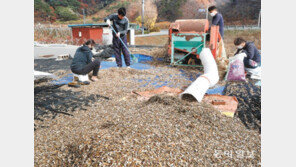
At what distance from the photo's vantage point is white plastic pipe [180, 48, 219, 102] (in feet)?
10.4

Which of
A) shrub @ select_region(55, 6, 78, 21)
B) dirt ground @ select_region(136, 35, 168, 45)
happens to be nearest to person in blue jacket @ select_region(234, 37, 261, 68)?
dirt ground @ select_region(136, 35, 168, 45)

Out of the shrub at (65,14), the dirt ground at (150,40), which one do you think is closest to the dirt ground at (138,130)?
the dirt ground at (150,40)

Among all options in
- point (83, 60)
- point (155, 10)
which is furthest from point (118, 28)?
point (155, 10)

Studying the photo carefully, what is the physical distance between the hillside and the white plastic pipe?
76.2 ft

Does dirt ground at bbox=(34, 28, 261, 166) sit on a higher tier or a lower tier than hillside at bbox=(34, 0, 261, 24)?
lower

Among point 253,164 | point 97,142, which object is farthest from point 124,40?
point 253,164

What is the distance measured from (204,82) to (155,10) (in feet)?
91.6

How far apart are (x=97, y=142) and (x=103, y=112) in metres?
1.00

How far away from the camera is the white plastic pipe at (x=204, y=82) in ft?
10.4

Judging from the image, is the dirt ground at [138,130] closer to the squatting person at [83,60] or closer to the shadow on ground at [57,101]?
the shadow on ground at [57,101]

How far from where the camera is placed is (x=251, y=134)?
98.7 inches

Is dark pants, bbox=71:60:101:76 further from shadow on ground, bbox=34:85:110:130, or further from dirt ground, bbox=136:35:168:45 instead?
dirt ground, bbox=136:35:168:45

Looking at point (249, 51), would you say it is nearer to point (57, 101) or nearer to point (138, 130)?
point (138, 130)

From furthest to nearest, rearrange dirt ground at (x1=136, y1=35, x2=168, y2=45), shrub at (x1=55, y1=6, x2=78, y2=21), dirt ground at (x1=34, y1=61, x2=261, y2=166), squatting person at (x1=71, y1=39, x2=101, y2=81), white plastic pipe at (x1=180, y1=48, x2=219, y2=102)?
shrub at (x1=55, y1=6, x2=78, y2=21)
dirt ground at (x1=136, y1=35, x2=168, y2=45)
squatting person at (x1=71, y1=39, x2=101, y2=81)
white plastic pipe at (x1=180, y1=48, x2=219, y2=102)
dirt ground at (x1=34, y1=61, x2=261, y2=166)
